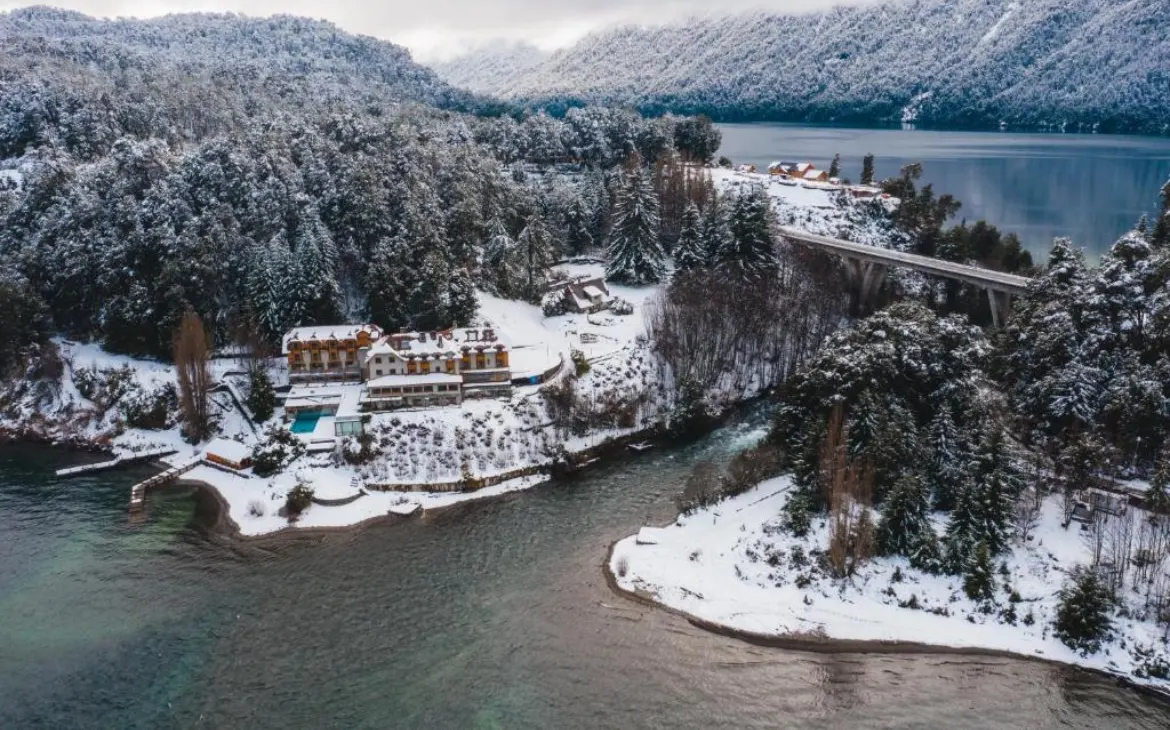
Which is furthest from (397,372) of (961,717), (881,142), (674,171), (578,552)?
(881,142)

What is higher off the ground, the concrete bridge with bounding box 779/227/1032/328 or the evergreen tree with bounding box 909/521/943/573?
the concrete bridge with bounding box 779/227/1032/328

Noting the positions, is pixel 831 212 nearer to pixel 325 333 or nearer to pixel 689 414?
pixel 689 414

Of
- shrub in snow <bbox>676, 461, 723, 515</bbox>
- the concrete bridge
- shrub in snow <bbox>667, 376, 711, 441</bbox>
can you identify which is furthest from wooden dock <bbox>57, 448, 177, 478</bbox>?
the concrete bridge

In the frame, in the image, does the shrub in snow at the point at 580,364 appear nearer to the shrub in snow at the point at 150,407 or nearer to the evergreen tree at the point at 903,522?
the evergreen tree at the point at 903,522

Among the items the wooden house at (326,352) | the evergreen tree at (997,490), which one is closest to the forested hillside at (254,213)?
the wooden house at (326,352)

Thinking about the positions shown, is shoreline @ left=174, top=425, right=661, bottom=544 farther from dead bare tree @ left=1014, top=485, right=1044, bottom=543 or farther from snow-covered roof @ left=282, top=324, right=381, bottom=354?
dead bare tree @ left=1014, top=485, right=1044, bottom=543

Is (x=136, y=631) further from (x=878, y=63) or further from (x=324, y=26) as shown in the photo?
(x=878, y=63)
